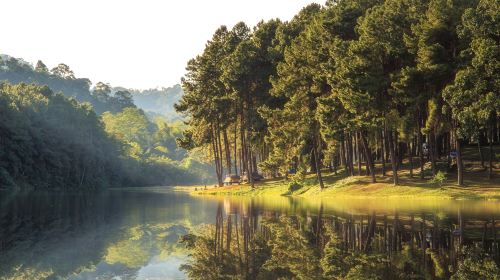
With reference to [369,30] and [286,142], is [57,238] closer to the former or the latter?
[369,30]

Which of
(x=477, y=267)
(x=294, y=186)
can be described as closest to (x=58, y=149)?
(x=294, y=186)

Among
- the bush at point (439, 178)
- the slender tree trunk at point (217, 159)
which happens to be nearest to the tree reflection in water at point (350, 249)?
the bush at point (439, 178)

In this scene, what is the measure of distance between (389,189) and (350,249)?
36139mm

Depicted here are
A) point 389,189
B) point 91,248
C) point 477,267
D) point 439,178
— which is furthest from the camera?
point 389,189

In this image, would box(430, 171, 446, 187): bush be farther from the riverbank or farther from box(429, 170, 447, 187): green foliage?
the riverbank

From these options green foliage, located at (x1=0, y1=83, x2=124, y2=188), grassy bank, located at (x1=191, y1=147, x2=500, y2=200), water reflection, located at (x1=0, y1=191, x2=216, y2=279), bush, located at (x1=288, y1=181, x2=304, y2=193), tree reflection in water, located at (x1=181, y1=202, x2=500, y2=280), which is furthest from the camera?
green foliage, located at (x1=0, y1=83, x2=124, y2=188)

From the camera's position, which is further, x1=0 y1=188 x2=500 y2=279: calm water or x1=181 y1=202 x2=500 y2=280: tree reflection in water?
x1=0 y1=188 x2=500 y2=279: calm water

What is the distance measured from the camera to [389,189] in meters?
56.7

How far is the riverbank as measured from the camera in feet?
167

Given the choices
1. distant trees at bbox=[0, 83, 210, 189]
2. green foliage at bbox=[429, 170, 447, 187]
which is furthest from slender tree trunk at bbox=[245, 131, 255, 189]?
distant trees at bbox=[0, 83, 210, 189]

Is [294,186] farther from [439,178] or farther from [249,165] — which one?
[439,178]

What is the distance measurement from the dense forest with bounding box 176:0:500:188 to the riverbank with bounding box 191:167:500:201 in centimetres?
139

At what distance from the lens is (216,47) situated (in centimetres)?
9094

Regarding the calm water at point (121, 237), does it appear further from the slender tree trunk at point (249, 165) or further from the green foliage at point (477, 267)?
the slender tree trunk at point (249, 165)
